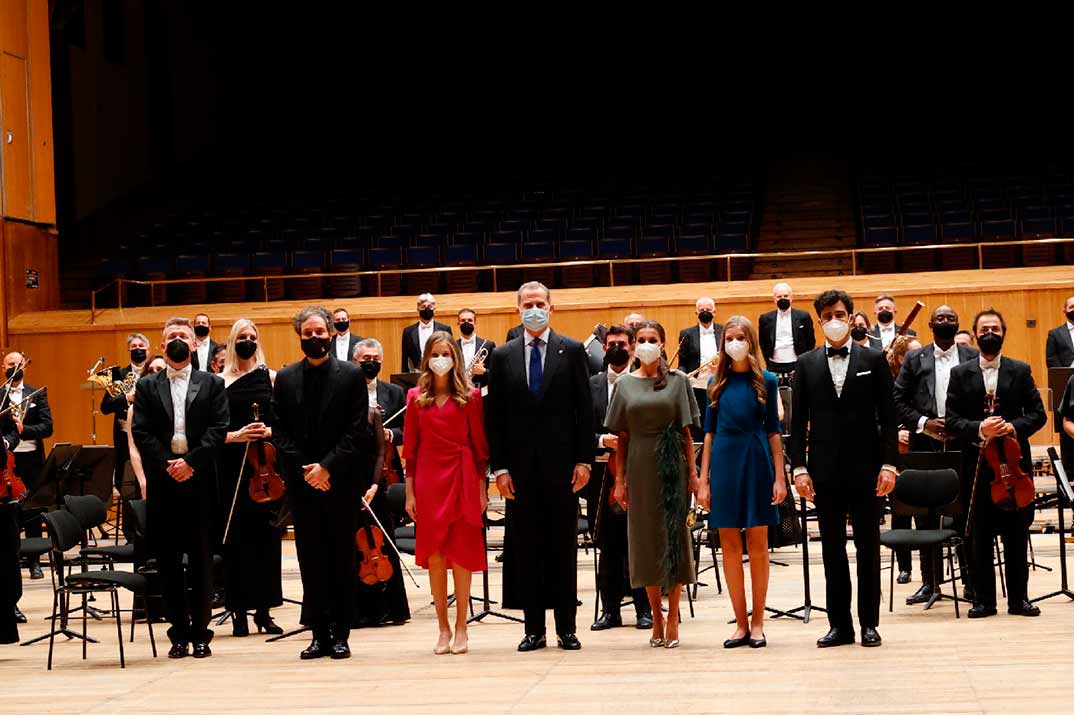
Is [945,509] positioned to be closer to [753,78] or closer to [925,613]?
[925,613]

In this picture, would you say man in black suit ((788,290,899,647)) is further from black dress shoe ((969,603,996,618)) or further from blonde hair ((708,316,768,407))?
black dress shoe ((969,603,996,618))

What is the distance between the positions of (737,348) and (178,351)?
2455mm

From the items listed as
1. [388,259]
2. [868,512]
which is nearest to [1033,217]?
[388,259]

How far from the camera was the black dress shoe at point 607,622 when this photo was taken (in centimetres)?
659

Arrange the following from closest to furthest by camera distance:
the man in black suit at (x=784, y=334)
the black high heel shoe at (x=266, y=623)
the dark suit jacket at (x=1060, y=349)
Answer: the black high heel shoe at (x=266, y=623) → the dark suit jacket at (x=1060, y=349) → the man in black suit at (x=784, y=334)

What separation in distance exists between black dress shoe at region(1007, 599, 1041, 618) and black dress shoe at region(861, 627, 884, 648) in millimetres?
1110

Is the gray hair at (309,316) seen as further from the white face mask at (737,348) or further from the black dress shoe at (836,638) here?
the black dress shoe at (836,638)

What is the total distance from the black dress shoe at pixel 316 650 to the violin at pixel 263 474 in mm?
881

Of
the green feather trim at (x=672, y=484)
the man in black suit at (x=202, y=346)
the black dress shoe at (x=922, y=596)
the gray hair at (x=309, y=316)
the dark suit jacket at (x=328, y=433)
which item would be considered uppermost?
the man in black suit at (x=202, y=346)

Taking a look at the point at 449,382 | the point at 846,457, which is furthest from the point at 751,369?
the point at 449,382

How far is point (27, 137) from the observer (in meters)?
15.6

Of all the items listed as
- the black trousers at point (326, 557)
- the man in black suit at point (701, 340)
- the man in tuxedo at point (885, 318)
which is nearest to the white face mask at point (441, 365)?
the black trousers at point (326, 557)

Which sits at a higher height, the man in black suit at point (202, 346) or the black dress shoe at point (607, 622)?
the man in black suit at point (202, 346)

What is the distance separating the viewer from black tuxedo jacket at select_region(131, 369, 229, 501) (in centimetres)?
619
